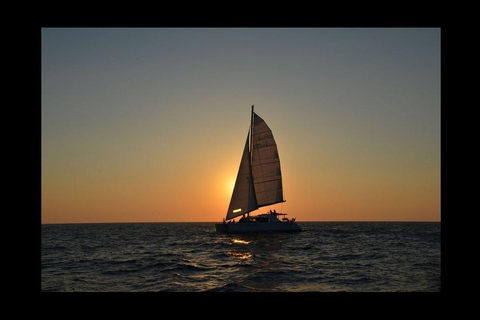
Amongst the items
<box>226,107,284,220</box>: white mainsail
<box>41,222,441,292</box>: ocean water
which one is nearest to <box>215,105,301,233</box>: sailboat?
<box>226,107,284,220</box>: white mainsail

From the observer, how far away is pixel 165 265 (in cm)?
2720

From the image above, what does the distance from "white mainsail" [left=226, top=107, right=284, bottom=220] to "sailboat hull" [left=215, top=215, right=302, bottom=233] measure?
4.89ft

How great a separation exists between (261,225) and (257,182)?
18.8 ft

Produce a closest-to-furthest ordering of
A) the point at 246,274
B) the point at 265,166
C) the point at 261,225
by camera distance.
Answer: the point at 246,274
the point at 265,166
the point at 261,225

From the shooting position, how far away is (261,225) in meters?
58.0

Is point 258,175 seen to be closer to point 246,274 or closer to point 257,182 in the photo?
point 257,182

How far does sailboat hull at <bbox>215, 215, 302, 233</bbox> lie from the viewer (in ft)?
189

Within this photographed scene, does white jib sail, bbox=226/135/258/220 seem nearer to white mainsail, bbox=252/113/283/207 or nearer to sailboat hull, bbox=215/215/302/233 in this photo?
white mainsail, bbox=252/113/283/207

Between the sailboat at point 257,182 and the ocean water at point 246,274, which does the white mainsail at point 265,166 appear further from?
the ocean water at point 246,274

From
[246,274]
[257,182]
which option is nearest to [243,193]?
[257,182]

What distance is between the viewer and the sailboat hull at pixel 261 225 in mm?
57562
